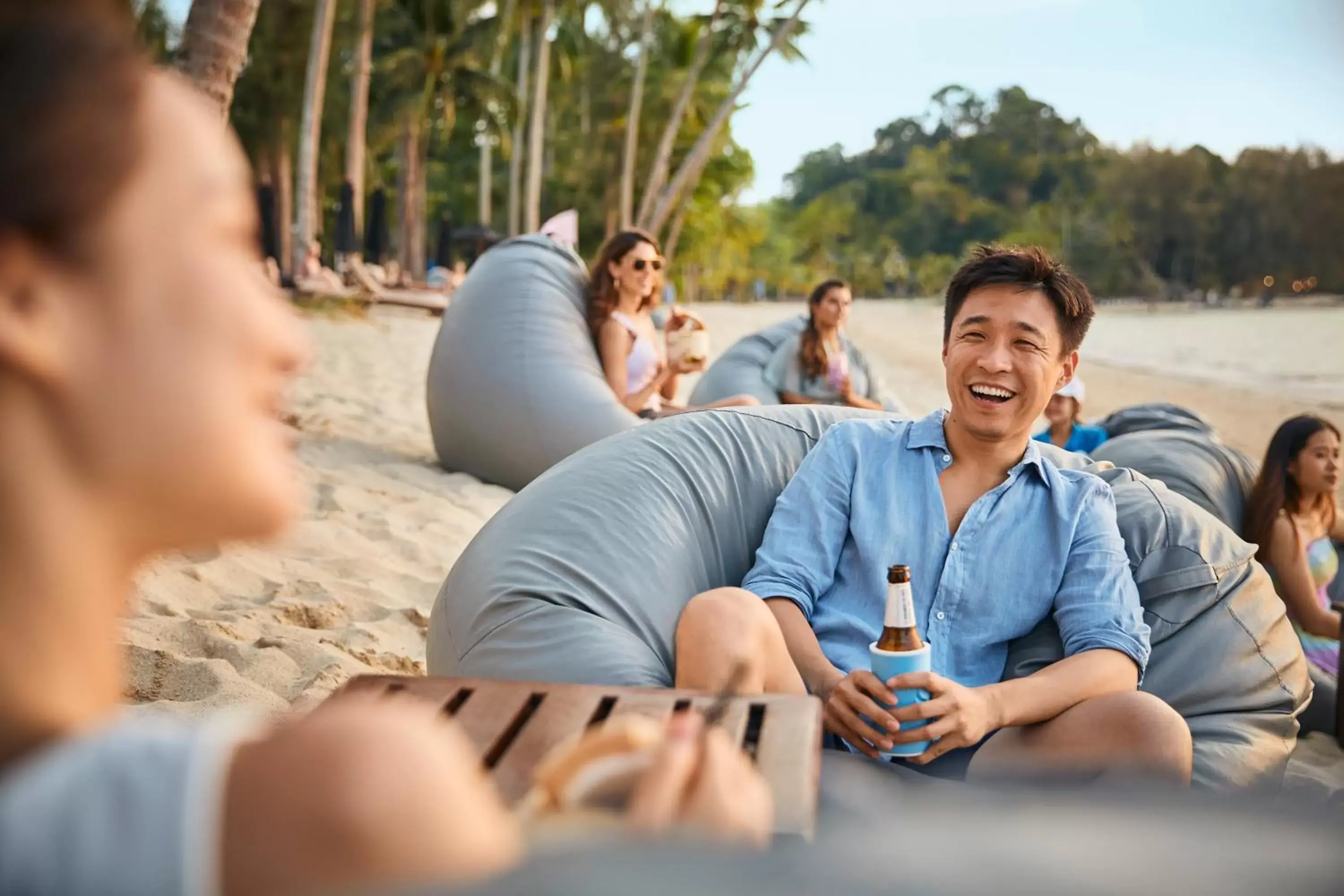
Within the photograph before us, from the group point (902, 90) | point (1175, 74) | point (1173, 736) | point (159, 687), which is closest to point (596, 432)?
point (159, 687)

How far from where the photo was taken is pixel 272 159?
2769 centimetres

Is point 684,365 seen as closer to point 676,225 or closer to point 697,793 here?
point 697,793

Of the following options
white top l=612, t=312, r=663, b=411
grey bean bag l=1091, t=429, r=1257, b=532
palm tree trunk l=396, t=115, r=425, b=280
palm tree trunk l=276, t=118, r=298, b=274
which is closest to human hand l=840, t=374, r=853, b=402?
white top l=612, t=312, r=663, b=411

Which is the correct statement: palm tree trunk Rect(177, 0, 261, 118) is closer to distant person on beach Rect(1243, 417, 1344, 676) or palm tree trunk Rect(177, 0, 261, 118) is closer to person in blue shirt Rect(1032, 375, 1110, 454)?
person in blue shirt Rect(1032, 375, 1110, 454)

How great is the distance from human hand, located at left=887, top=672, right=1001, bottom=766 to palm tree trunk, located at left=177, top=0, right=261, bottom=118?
13.7 ft

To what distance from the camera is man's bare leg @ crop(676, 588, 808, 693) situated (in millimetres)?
2150

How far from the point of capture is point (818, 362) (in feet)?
23.5

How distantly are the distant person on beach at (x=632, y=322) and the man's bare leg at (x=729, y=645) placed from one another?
10.9 ft

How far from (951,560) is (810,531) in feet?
1.03

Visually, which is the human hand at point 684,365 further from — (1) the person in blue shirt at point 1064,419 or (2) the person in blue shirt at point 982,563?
(2) the person in blue shirt at point 982,563

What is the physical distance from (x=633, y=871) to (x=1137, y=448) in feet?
13.3

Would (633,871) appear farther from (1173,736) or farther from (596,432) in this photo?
(596,432)

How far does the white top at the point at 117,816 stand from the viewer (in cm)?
70

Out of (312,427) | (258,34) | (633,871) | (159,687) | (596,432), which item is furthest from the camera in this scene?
(258,34)
